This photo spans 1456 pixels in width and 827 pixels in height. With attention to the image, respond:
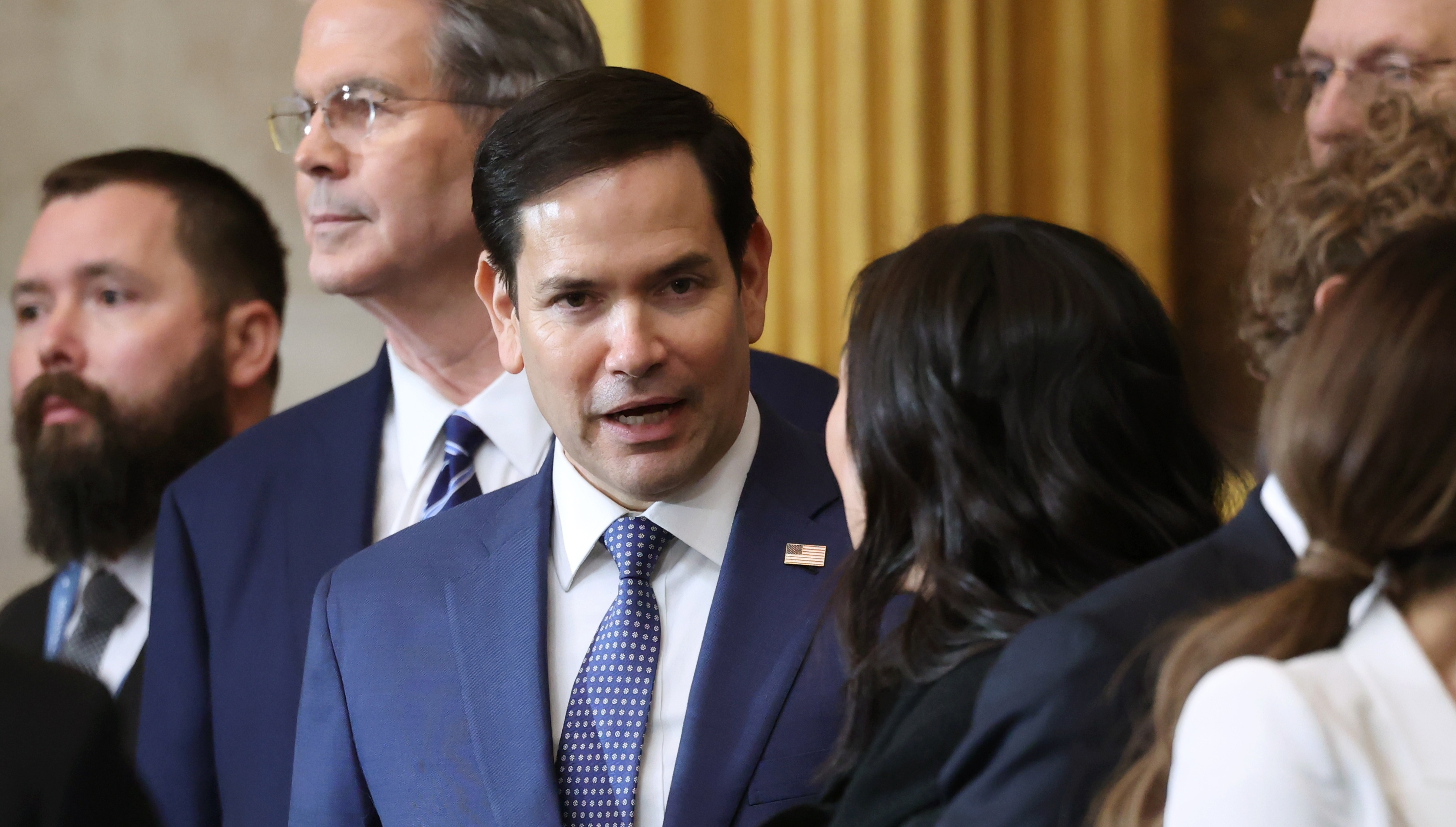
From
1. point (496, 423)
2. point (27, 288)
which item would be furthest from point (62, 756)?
point (27, 288)

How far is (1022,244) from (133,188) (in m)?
2.11

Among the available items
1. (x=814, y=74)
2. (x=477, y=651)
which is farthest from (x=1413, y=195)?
(x=814, y=74)

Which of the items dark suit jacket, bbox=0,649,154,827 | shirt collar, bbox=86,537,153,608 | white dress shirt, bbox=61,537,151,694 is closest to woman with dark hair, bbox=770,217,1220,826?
dark suit jacket, bbox=0,649,154,827

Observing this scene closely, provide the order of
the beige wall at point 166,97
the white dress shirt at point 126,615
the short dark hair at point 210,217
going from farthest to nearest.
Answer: the beige wall at point 166,97, the short dark hair at point 210,217, the white dress shirt at point 126,615

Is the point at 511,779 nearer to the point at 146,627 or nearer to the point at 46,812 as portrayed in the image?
the point at 46,812

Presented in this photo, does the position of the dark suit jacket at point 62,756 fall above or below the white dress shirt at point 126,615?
above

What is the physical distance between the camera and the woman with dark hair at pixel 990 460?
4.21 feet

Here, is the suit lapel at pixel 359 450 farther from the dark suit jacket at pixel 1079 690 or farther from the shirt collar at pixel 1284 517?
the shirt collar at pixel 1284 517

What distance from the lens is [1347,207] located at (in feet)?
5.37

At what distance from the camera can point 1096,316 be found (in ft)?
4.35

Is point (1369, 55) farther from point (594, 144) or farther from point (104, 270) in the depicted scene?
point (104, 270)

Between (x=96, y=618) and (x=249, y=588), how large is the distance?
73 cm

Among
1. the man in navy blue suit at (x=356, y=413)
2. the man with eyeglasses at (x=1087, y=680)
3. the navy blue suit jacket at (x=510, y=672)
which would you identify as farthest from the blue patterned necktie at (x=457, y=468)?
the man with eyeglasses at (x=1087, y=680)

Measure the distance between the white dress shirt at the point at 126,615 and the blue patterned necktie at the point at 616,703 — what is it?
4.13 feet
